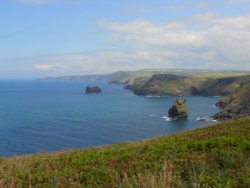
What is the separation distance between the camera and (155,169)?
12531mm

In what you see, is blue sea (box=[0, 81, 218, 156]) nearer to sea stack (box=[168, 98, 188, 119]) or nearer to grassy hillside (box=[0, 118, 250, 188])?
sea stack (box=[168, 98, 188, 119])

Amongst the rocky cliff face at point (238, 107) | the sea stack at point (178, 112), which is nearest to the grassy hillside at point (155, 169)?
the sea stack at point (178, 112)

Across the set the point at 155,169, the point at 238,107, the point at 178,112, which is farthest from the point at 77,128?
the point at 155,169

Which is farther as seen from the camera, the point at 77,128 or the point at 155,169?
the point at 77,128

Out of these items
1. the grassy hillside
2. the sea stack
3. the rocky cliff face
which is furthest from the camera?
the rocky cliff face

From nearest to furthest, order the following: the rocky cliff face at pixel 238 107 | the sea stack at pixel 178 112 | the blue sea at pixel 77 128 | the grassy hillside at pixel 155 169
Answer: the grassy hillside at pixel 155 169 < the blue sea at pixel 77 128 < the sea stack at pixel 178 112 < the rocky cliff face at pixel 238 107

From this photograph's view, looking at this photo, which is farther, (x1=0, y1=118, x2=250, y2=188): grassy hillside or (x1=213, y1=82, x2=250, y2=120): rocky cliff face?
(x1=213, y1=82, x2=250, y2=120): rocky cliff face

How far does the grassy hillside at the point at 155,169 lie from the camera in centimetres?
1050

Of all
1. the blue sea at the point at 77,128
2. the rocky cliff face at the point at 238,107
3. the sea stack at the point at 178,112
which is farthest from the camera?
the rocky cliff face at the point at 238,107

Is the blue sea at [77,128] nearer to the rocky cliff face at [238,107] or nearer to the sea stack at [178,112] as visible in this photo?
the sea stack at [178,112]

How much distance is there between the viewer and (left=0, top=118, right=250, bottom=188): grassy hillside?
10500mm

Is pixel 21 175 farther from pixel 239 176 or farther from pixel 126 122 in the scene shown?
pixel 126 122

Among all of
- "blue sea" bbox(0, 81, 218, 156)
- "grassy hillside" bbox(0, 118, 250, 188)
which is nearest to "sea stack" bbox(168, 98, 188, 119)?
"blue sea" bbox(0, 81, 218, 156)

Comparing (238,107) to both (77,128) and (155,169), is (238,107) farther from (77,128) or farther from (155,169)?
(155,169)
